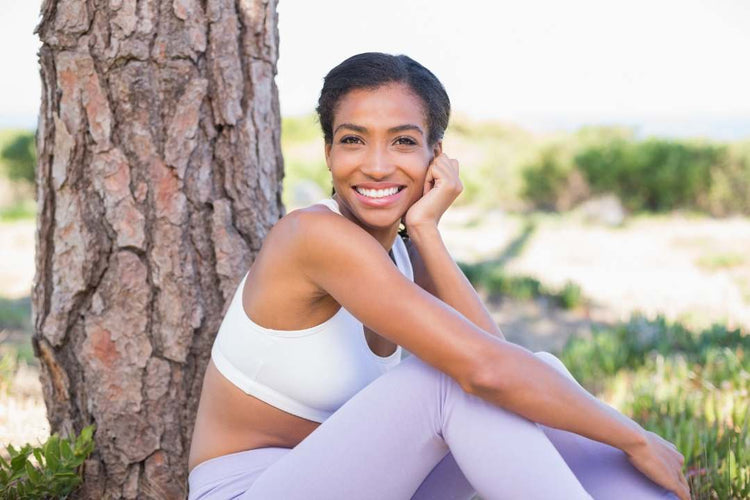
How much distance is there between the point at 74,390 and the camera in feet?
8.28

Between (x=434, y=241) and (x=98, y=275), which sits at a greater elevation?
(x=434, y=241)

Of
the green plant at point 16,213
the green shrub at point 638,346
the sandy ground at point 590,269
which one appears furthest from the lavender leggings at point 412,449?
the green plant at point 16,213

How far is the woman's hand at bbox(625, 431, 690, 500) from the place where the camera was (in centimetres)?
192

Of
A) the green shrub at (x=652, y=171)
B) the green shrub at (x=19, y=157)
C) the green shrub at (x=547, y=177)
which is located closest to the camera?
the green shrub at (x=652, y=171)

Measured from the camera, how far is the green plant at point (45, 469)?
2.22 metres

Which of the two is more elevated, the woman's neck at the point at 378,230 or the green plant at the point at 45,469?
the woman's neck at the point at 378,230

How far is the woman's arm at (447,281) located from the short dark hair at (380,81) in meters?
0.29

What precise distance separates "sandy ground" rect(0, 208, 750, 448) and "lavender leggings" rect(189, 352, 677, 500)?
159 cm

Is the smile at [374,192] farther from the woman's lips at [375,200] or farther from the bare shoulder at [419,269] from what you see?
the bare shoulder at [419,269]

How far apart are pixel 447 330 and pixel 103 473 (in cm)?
140

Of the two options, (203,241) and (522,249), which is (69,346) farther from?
(522,249)

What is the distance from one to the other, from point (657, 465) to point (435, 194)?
36.3 inches

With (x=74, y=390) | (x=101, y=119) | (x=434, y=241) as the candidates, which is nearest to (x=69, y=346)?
(x=74, y=390)

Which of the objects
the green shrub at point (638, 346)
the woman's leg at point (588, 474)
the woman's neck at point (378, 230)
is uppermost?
the woman's neck at point (378, 230)
